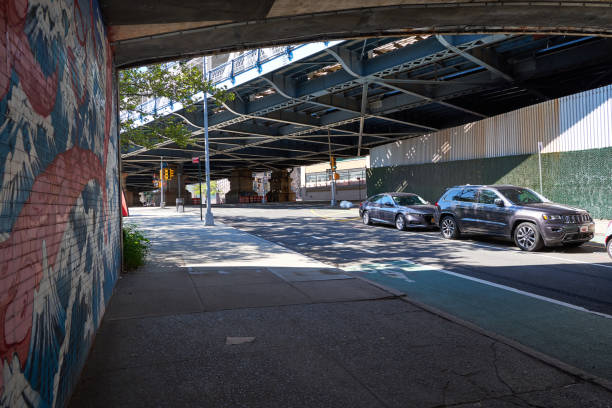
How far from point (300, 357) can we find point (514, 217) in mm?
9455

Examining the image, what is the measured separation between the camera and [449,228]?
45.9ft

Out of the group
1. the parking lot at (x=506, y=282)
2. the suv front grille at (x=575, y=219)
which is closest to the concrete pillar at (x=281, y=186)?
the parking lot at (x=506, y=282)

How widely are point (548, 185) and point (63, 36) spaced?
73.4 feet

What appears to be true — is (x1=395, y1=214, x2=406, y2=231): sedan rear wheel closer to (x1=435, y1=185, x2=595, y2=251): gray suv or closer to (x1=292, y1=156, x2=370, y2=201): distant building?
(x1=435, y1=185, x2=595, y2=251): gray suv

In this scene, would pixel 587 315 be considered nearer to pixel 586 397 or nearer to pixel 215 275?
pixel 586 397

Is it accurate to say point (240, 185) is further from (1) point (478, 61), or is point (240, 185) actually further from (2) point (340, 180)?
(1) point (478, 61)

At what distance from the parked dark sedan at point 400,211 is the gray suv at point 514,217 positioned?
A: 5.97 ft

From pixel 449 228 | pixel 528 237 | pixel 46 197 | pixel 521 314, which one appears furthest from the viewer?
pixel 449 228

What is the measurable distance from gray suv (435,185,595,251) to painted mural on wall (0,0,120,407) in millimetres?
10456

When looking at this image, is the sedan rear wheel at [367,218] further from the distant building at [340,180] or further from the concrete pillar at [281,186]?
the concrete pillar at [281,186]

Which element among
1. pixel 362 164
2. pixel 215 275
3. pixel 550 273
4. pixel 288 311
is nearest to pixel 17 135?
pixel 288 311

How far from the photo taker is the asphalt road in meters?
7.13

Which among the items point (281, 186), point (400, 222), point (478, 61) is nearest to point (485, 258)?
Answer: point (400, 222)

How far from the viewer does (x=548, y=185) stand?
68.1 feet
